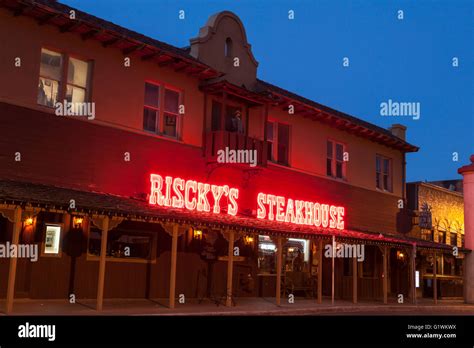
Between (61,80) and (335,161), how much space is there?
48.5 ft

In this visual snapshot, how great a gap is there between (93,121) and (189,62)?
13.8ft

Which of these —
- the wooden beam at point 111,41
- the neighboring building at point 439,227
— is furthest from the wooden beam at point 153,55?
the neighboring building at point 439,227

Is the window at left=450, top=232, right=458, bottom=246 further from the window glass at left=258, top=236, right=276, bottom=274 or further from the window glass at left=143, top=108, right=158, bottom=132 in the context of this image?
the window glass at left=143, top=108, right=158, bottom=132

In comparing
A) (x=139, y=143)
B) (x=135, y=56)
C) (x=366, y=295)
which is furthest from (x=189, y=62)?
(x=366, y=295)

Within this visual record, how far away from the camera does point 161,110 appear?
22.2 metres

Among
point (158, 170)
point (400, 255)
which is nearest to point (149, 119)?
point (158, 170)

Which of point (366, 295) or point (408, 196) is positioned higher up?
point (408, 196)

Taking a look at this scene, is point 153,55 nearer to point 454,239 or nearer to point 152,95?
point 152,95

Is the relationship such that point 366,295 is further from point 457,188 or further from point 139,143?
point 457,188

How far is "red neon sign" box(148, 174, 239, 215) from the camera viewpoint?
21078 mm

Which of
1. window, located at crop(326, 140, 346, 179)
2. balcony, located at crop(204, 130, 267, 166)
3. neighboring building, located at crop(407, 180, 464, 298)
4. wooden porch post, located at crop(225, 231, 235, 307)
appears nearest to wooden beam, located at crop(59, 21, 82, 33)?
balcony, located at crop(204, 130, 267, 166)

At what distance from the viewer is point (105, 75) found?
805 inches

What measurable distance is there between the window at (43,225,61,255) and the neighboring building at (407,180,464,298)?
2053 centimetres

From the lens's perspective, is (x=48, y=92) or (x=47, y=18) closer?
(x=47, y=18)
